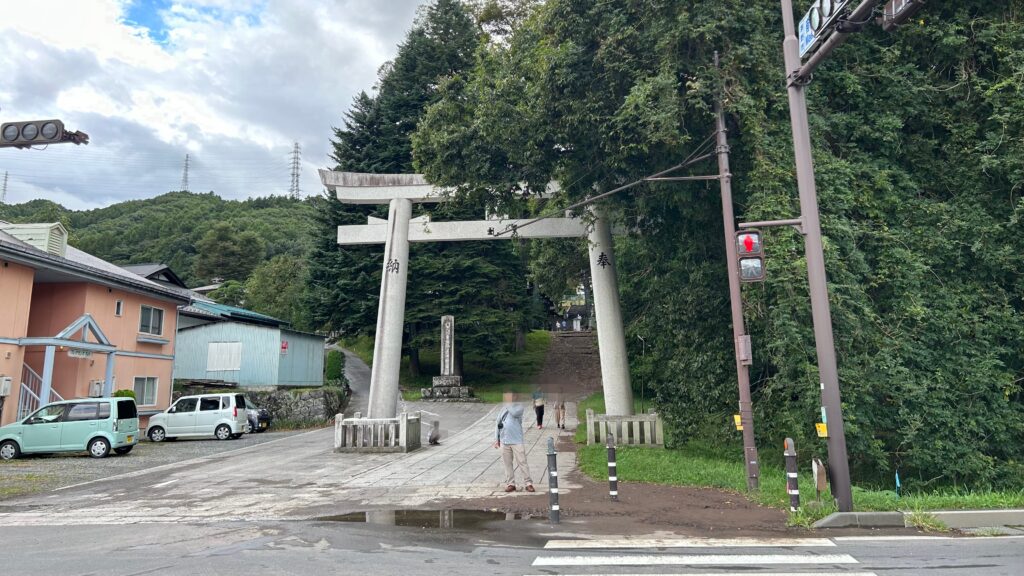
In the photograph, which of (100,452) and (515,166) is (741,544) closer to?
(515,166)

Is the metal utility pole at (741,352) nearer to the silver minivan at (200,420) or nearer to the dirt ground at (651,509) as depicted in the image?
the dirt ground at (651,509)

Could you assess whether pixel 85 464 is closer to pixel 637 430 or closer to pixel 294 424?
pixel 294 424

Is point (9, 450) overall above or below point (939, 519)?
above

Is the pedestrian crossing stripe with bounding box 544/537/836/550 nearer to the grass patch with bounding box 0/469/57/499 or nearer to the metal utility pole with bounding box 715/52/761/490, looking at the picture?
the metal utility pole with bounding box 715/52/761/490

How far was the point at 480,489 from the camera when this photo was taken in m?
11.1

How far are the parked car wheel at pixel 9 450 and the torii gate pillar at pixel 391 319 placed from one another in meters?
10.0

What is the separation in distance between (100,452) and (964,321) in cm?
2185

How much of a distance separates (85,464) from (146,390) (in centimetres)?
1066

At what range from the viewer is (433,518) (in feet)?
28.9

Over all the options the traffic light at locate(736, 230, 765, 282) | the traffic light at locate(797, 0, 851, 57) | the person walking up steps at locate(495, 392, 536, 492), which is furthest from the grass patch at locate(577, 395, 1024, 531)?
the traffic light at locate(797, 0, 851, 57)

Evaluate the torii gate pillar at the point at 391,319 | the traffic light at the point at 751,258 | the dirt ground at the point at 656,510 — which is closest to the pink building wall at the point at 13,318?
the torii gate pillar at the point at 391,319

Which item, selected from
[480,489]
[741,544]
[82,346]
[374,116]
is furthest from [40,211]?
[741,544]

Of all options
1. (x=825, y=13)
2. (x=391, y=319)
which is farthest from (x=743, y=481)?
(x=391, y=319)

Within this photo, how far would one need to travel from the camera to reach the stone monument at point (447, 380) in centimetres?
3270
